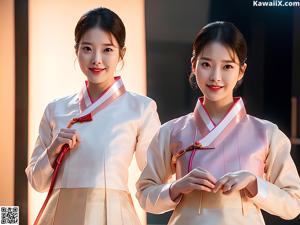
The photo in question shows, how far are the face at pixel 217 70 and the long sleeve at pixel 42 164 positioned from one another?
0.53m

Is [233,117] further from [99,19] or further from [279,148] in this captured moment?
[99,19]

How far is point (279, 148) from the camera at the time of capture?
147 cm

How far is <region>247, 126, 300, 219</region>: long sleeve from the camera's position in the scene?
140 cm

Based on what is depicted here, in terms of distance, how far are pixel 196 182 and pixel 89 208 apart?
414 mm

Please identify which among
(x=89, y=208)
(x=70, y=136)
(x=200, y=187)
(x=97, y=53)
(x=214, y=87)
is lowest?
(x=89, y=208)

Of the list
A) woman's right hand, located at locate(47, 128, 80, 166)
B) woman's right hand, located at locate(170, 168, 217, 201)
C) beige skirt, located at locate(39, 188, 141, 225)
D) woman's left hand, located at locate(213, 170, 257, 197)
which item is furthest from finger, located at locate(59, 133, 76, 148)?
woman's left hand, located at locate(213, 170, 257, 197)

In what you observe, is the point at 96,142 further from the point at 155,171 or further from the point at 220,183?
the point at 220,183

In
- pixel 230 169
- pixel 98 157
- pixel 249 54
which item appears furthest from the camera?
pixel 249 54

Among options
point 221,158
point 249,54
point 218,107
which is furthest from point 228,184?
point 249,54

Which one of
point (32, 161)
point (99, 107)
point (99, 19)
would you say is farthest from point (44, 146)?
point (99, 19)

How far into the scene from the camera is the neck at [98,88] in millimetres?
1736

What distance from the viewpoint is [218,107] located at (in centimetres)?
153

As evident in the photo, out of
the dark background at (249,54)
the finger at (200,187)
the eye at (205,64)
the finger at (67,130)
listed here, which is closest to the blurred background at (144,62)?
the dark background at (249,54)

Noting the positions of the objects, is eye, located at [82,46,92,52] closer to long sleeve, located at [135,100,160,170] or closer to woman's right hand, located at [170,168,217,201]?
long sleeve, located at [135,100,160,170]
